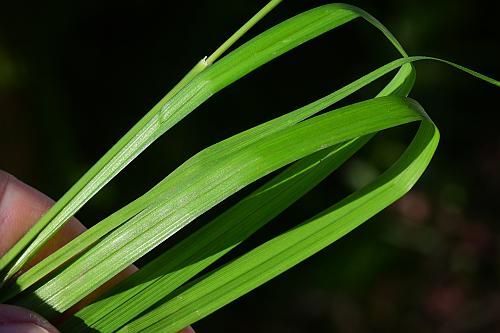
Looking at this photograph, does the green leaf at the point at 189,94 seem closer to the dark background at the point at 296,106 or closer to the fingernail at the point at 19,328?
the fingernail at the point at 19,328

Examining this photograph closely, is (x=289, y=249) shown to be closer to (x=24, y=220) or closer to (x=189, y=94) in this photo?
(x=189, y=94)

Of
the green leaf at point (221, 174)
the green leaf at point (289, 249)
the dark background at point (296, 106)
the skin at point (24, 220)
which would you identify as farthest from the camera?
the dark background at point (296, 106)

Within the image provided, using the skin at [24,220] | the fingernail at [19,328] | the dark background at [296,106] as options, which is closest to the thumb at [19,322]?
the fingernail at [19,328]

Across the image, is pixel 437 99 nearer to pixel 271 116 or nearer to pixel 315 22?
pixel 271 116

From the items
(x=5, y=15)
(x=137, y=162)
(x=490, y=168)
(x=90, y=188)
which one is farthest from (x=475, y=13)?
(x=90, y=188)

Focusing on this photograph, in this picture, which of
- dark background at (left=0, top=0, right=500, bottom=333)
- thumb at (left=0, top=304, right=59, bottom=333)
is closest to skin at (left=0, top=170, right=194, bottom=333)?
thumb at (left=0, top=304, right=59, bottom=333)

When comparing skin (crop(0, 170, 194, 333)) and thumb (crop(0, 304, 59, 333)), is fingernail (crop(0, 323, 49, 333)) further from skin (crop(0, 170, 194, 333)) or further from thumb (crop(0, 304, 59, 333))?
skin (crop(0, 170, 194, 333))
